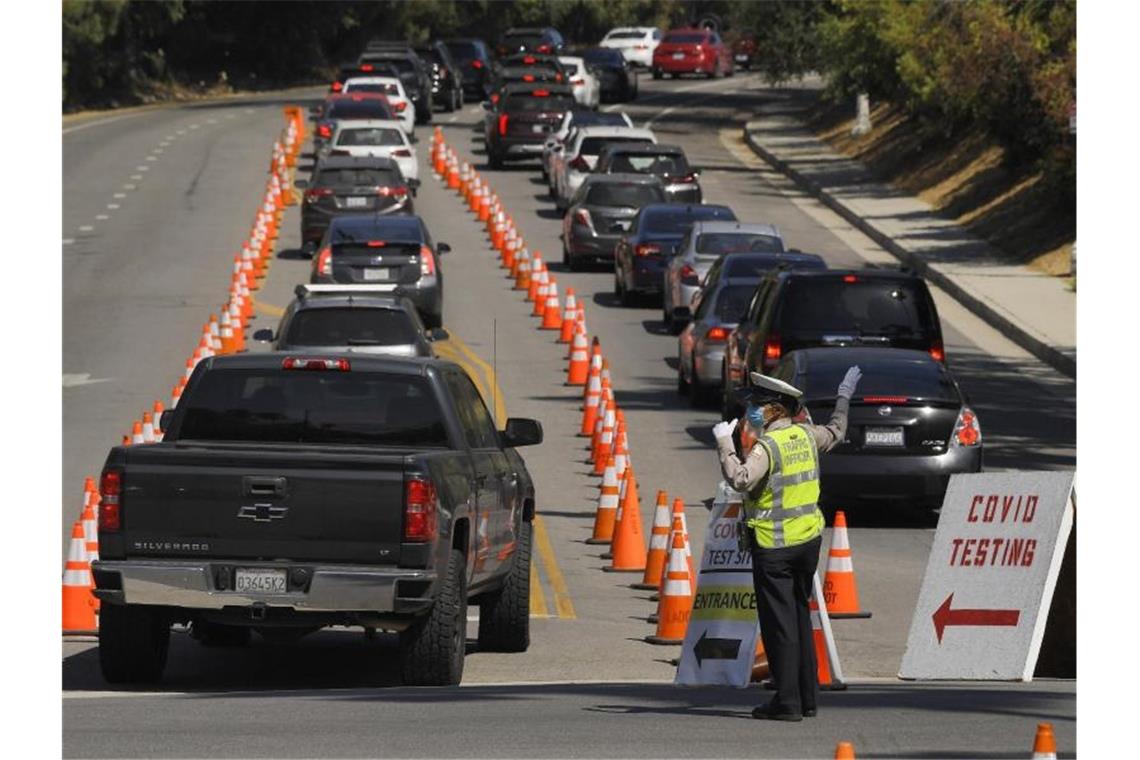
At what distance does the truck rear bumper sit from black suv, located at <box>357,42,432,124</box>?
52980 millimetres

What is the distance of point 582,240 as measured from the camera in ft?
127

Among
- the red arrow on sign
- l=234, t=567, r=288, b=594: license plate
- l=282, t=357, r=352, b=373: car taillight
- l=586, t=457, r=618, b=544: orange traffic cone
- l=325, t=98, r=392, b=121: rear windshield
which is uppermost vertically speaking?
l=282, t=357, r=352, b=373: car taillight

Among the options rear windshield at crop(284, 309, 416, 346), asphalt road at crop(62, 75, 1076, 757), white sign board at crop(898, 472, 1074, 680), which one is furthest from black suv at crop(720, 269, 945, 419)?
white sign board at crop(898, 472, 1074, 680)

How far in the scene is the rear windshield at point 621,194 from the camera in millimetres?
38531

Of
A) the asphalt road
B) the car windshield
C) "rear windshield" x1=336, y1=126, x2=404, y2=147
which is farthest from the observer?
"rear windshield" x1=336, y1=126, x2=404, y2=147

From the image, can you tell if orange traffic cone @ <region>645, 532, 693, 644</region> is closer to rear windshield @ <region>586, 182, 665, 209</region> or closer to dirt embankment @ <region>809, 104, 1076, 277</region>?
rear windshield @ <region>586, 182, 665, 209</region>

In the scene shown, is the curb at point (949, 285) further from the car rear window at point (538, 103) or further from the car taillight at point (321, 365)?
the car taillight at point (321, 365)

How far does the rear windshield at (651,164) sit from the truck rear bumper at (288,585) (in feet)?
99.8

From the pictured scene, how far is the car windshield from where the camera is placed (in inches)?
779

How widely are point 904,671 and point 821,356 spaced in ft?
24.6

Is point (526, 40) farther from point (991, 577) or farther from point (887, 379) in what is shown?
point (991, 577)

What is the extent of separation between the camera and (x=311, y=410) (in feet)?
43.6

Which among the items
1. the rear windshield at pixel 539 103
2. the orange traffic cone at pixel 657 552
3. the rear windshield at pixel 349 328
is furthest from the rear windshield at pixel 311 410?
the rear windshield at pixel 539 103

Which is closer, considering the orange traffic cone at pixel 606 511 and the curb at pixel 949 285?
the orange traffic cone at pixel 606 511
